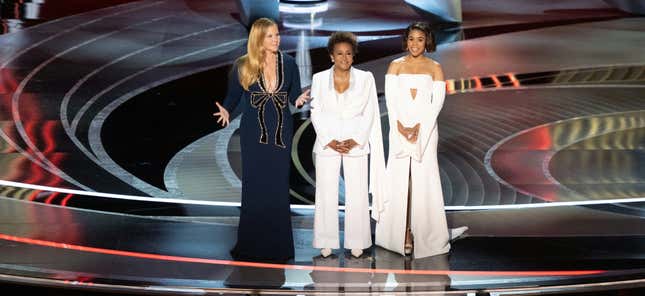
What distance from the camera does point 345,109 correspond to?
5.90 m

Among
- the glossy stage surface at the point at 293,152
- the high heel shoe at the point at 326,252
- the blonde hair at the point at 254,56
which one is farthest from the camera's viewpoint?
the high heel shoe at the point at 326,252

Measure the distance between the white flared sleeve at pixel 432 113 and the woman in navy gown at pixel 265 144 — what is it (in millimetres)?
733

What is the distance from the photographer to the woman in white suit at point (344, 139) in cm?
589

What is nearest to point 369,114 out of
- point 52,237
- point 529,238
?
point 529,238

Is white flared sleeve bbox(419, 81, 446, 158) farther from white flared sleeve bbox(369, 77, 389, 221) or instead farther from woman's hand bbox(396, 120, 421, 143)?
white flared sleeve bbox(369, 77, 389, 221)

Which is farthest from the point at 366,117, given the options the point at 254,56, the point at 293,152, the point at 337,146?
the point at 293,152

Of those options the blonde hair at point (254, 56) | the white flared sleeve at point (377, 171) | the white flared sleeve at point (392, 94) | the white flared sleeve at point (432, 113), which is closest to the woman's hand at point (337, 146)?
the white flared sleeve at point (377, 171)

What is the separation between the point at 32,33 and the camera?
13.7 m

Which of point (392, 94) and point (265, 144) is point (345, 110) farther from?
point (265, 144)

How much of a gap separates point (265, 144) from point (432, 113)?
1.01 m

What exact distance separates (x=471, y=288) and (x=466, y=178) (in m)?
2.87

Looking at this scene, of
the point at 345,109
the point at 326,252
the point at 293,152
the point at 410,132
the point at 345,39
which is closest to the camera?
the point at 345,39

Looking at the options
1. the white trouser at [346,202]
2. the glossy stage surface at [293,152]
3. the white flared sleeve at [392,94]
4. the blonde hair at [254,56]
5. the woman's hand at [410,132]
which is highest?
the blonde hair at [254,56]

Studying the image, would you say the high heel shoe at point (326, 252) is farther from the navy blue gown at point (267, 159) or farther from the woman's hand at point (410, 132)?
the woman's hand at point (410, 132)
